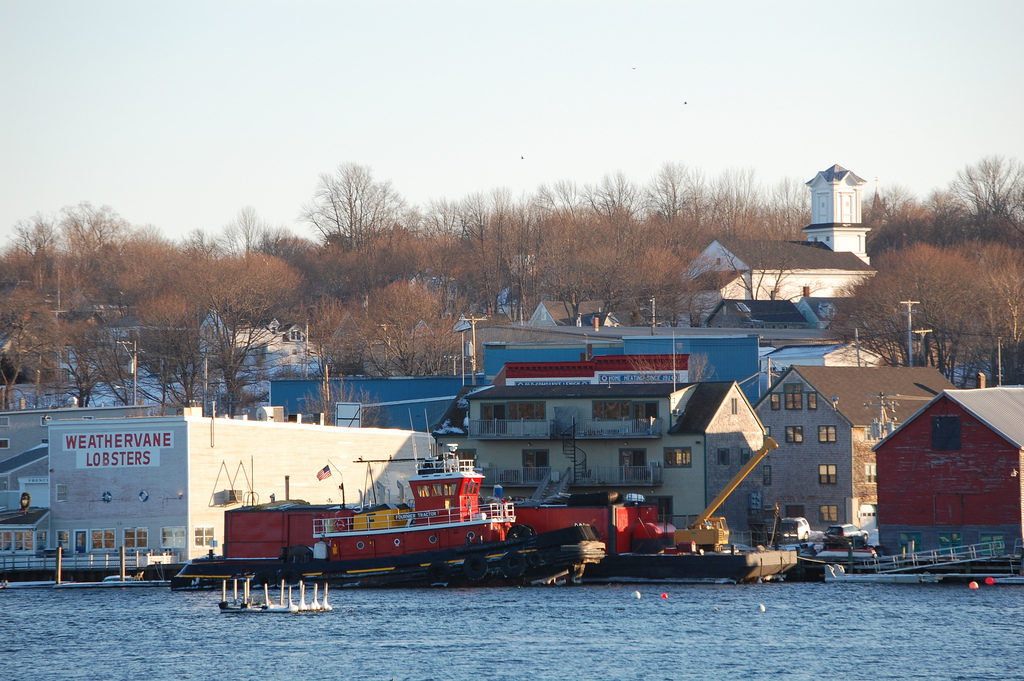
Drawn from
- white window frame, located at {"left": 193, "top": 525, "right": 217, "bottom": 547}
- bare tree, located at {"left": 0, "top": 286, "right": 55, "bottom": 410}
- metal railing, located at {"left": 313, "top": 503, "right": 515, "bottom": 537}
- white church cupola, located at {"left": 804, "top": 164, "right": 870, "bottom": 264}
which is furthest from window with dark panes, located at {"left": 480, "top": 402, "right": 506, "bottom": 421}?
white church cupola, located at {"left": 804, "top": 164, "right": 870, "bottom": 264}

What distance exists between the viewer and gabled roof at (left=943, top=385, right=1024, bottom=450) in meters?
62.8

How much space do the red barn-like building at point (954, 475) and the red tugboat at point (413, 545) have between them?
1462 cm

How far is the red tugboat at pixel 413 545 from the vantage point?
Result: 2267 inches

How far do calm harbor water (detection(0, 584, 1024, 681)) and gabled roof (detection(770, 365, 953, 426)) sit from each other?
20940 millimetres

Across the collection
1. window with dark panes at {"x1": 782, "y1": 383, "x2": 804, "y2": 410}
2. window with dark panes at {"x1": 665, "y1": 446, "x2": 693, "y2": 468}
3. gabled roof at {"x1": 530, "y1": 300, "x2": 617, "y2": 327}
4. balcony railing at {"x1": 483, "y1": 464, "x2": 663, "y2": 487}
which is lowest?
balcony railing at {"x1": 483, "y1": 464, "x2": 663, "y2": 487}

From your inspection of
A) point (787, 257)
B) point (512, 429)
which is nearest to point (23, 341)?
point (512, 429)

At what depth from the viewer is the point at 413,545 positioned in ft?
193

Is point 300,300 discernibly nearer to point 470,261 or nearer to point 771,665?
point 470,261

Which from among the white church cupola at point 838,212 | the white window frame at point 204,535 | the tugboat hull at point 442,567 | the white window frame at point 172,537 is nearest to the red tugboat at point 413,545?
the tugboat hull at point 442,567

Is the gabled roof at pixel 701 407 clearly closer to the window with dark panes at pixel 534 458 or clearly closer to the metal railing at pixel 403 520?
the window with dark panes at pixel 534 458

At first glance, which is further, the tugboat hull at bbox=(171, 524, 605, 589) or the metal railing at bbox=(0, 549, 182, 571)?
the metal railing at bbox=(0, 549, 182, 571)

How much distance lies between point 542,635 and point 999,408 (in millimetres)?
27425

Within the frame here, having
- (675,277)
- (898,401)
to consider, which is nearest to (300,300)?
(675,277)

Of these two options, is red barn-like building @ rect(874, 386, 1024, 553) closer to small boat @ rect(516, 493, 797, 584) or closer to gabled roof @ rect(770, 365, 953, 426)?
small boat @ rect(516, 493, 797, 584)
